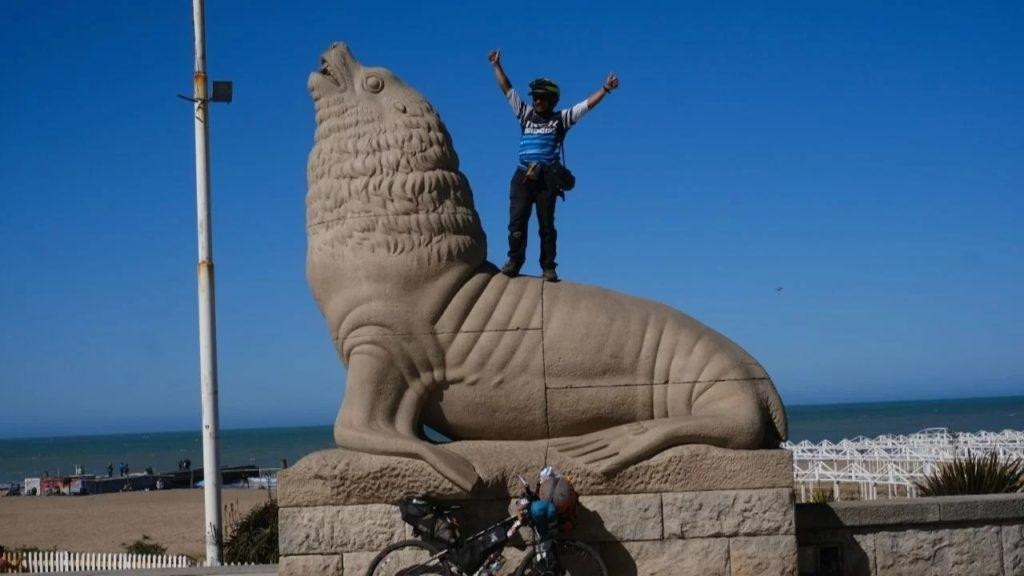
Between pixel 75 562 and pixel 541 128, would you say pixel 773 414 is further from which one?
pixel 75 562

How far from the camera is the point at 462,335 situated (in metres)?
6.04

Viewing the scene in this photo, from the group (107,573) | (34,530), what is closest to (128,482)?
(34,530)

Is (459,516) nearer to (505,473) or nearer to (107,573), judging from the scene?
(505,473)

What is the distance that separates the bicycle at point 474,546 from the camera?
5.42 m

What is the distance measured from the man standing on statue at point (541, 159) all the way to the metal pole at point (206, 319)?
4.23 meters

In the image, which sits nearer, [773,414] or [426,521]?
[426,521]

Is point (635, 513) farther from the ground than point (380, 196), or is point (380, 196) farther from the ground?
point (380, 196)

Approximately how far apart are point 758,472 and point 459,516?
1.70 metres

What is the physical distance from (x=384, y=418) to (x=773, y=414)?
2343 mm

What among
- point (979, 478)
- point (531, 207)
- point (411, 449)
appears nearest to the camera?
point (411, 449)

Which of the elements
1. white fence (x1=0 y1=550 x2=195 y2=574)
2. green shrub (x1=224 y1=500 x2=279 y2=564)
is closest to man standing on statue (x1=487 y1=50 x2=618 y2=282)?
green shrub (x1=224 y1=500 x2=279 y2=564)

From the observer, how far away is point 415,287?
19.6 ft

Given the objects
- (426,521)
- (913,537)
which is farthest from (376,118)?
(913,537)

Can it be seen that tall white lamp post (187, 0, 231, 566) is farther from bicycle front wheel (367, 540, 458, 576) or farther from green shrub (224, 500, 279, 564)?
bicycle front wheel (367, 540, 458, 576)
